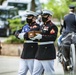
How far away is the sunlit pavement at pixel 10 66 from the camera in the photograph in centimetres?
1200

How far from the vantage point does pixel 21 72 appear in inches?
342

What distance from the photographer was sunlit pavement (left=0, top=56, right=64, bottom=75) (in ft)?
39.4

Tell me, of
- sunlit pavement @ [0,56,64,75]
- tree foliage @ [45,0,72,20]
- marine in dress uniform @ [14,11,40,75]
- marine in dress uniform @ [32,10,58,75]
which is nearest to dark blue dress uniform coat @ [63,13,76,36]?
sunlit pavement @ [0,56,64,75]

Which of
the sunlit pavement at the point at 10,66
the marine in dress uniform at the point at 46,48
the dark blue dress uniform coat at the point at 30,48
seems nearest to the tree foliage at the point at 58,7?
the sunlit pavement at the point at 10,66

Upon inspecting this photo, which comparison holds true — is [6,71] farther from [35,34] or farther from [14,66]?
[35,34]

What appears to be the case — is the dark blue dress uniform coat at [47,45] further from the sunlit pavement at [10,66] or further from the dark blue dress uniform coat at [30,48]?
the sunlit pavement at [10,66]

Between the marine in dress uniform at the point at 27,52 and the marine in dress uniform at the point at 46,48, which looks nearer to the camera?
the marine in dress uniform at the point at 46,48

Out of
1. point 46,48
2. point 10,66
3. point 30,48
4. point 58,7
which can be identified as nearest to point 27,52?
point 30,48

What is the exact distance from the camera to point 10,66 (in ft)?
45.1

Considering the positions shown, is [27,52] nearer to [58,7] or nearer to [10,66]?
[10,66]

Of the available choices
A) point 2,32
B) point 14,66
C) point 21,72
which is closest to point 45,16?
point 21,72

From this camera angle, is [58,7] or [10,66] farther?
[58,7]

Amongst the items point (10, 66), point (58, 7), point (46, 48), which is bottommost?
point (10, 66)

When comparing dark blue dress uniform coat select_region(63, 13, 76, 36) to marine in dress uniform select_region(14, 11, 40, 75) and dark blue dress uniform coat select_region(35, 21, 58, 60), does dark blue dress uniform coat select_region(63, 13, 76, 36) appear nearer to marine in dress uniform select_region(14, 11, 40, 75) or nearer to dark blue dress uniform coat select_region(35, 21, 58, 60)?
marine in dress uniform select_region(14, 11, 40, 75)
